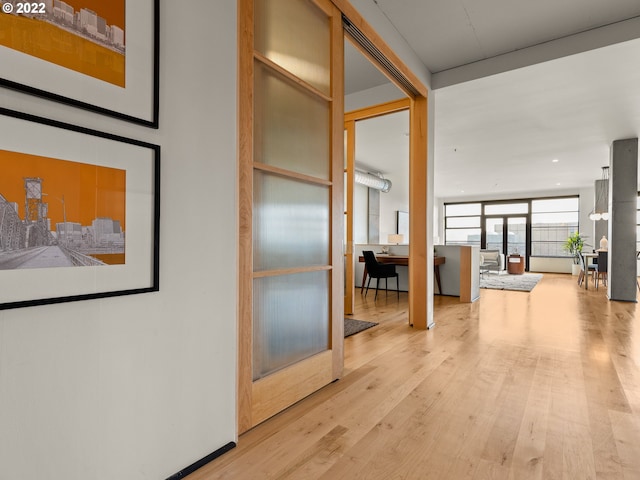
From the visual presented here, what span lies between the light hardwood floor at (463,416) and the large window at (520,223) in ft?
32.1

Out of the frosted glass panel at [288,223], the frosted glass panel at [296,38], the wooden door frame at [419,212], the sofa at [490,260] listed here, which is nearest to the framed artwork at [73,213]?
the frosted glass panel at [288,223]

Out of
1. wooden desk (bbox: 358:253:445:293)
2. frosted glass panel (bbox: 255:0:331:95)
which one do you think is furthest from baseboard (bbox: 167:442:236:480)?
wooden desk (bbox: 358:253:445:293)

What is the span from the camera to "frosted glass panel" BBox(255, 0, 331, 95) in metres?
1.95

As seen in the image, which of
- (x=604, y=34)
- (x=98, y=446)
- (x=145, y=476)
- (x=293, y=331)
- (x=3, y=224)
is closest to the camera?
(x=3, y=224)

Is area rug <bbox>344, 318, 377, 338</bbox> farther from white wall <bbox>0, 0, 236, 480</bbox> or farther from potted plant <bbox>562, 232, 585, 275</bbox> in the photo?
potted plant <bbox>562, 232, 585, 275</bbox>

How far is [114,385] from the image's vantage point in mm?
1227

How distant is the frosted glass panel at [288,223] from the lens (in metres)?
1.91

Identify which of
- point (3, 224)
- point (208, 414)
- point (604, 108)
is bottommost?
point (208, 414)

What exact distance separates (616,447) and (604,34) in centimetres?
348

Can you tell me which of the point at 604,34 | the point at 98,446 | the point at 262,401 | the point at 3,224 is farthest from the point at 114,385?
the point at 604,34

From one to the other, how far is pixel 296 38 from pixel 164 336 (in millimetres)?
1854

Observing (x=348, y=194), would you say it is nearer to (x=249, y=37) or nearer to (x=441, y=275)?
(x=441, y=275)

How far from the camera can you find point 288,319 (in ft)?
6.85

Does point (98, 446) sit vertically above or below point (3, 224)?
below
